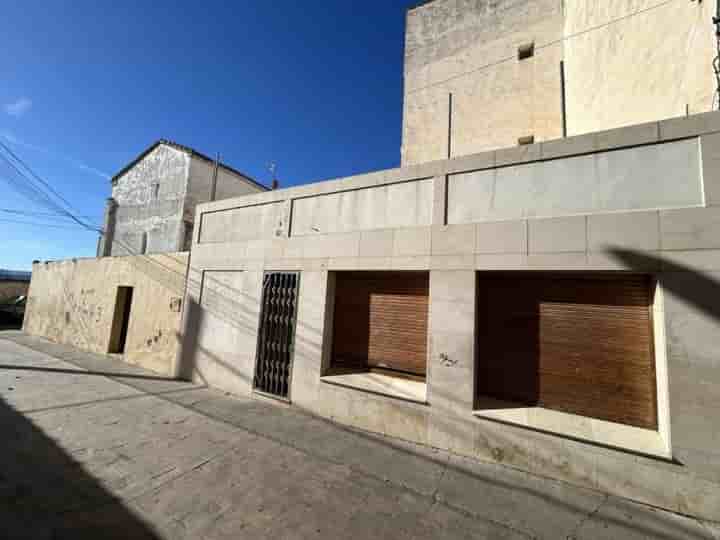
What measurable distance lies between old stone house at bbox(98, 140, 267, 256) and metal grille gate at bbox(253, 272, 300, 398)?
388 inches

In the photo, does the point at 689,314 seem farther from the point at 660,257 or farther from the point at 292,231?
the point at 292,231

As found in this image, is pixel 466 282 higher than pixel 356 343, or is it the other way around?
pixel 466 282

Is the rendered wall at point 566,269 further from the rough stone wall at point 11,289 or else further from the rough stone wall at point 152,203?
the rough stone wall at point 11,289

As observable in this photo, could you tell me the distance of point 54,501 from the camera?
3.05 metres

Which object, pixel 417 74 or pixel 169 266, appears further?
pixel 417 74

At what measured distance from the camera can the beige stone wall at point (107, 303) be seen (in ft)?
29.2

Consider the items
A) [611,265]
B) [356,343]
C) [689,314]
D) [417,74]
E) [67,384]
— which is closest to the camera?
[689,314]

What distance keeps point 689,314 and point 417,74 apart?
990 cm

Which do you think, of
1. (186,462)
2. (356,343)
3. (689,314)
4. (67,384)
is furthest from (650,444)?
(67,384)

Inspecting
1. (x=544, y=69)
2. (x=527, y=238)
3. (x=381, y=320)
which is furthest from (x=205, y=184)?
(x=527, y=238)

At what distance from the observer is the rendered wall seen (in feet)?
10.9

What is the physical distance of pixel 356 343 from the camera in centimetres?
599

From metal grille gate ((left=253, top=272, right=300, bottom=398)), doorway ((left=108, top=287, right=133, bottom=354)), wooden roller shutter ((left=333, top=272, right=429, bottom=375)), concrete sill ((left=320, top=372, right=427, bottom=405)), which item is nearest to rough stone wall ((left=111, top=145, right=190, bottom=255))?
doorway ((left=108, top=287, right=133, bottom=354))

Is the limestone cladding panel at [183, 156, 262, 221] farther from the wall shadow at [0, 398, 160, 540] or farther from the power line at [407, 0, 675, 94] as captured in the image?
the wall shadow at [0, 398, 160, 540]
